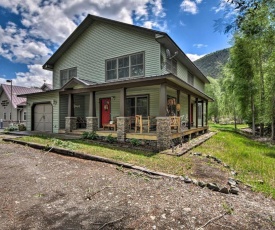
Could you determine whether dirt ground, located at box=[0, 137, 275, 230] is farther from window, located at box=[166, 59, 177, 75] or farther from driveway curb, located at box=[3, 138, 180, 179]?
window, located at box=[166, 59, 177, 75]

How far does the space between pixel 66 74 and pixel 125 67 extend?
5.88 meters

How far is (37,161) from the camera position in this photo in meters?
6.32

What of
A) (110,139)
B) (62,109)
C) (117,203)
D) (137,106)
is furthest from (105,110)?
(117,203)

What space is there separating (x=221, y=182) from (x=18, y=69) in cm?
3538

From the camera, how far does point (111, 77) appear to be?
41.4 ft

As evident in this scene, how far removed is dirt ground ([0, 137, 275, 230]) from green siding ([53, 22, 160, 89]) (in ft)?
24.8

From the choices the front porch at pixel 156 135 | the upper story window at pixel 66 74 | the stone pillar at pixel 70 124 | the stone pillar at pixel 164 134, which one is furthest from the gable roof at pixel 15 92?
the stone pillar at pixel 164 134

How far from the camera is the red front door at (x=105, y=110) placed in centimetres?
1320

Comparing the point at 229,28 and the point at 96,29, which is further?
the point at 96,29

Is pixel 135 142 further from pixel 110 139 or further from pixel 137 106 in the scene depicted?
pixel 137 106

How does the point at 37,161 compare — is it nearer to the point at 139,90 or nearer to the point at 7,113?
the point at 139,90

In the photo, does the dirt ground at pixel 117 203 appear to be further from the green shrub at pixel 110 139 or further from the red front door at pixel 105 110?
the red front door at pixel 105 110

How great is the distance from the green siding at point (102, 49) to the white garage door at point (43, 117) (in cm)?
226

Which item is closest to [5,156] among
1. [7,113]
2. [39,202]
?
[39,202]
